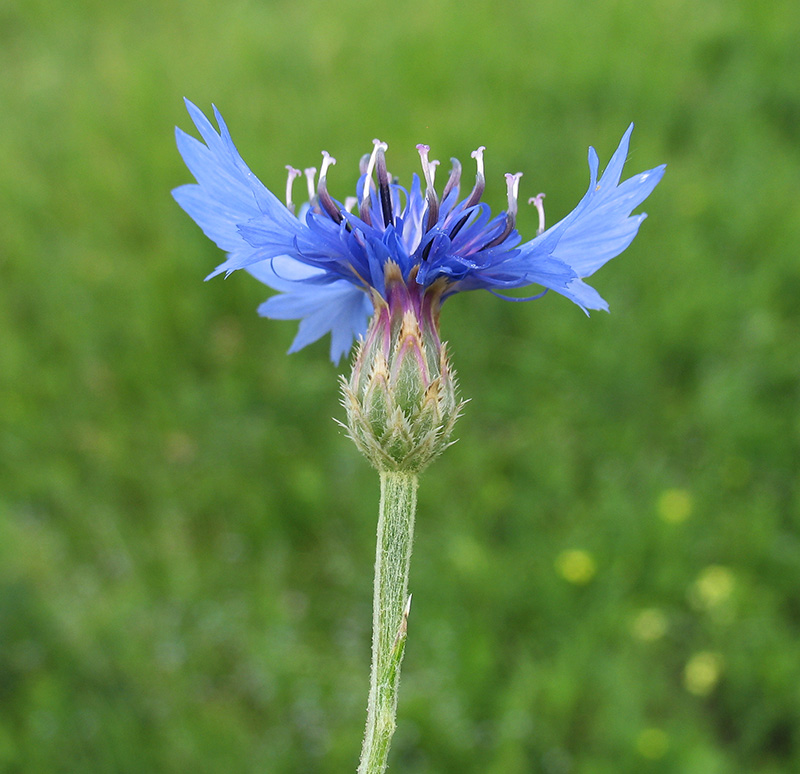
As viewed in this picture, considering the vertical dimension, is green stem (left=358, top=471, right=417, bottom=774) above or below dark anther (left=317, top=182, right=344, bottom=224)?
below

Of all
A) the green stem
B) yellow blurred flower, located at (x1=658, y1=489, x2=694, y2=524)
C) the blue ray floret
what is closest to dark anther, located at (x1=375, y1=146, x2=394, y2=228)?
the blue ray floret

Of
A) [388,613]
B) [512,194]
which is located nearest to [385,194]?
[512,194]

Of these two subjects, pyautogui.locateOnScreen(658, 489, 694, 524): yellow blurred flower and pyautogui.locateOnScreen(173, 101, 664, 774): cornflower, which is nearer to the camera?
pyautogui.locateOnScreen(173, 101, 664, 774): cornflower

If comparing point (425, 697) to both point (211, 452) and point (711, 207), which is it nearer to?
point (211, 452)

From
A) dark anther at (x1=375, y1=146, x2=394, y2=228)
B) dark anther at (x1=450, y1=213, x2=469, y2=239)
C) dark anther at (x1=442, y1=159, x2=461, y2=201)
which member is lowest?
dark anther at (x1=450, y1=213, x2=469, y2=239)

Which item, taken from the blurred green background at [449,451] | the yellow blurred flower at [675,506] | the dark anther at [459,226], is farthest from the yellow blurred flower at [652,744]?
the dark anther at [459,226]

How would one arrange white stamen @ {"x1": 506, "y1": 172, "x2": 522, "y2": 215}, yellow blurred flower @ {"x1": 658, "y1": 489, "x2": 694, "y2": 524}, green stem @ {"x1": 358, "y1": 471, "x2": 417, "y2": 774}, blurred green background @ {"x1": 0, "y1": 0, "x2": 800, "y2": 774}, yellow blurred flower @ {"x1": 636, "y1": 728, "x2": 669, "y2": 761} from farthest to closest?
1. yellow blurred flower @ {"x1": 658, "y1": 489, "x2": 694, "y2": 524}
2. blurred green background @ {"x1": 0, "y1": 0, "x2": 800, "y2": 774}
3. yellow blurred flower @ {"x1": 636, "y1": 728, "x2": 669, "y2": 761}
4. white stamen @ {"x1": 506, "y1": 172, "x2": 522, "y2": 215}
5. green stem @ {"x1": 358, "y1": 471, "x2": 417, "y2": 774}

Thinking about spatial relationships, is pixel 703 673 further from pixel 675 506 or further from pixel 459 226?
pixel 459 226

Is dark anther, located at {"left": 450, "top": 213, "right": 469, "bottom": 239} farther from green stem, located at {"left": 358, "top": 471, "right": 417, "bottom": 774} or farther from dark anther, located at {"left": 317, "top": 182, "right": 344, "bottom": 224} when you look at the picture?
green stem, located at {"left": 358, "top": 471, "right": 417, "bottom": 774}

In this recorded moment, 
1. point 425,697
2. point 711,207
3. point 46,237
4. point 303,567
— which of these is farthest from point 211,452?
point 711,207
